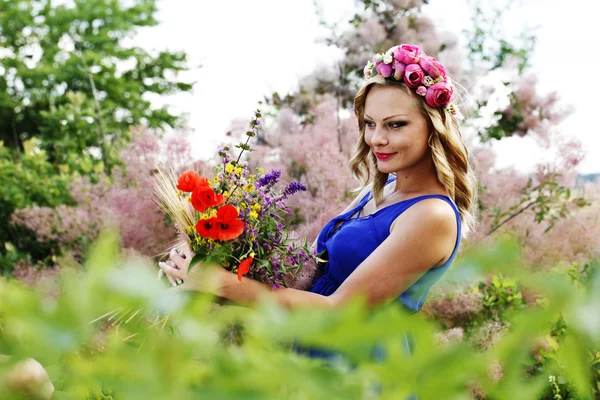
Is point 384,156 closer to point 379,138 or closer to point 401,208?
point 379,138

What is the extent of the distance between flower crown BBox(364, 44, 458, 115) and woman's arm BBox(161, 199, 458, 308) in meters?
0.46

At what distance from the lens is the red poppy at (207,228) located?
73.0 inches

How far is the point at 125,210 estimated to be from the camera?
4875 mm

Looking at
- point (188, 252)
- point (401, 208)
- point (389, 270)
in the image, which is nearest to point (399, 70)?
point (401, 208)

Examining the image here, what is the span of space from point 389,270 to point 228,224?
0.53m

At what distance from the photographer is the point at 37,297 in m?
0.35

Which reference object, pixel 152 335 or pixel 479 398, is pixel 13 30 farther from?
pixel 152 335

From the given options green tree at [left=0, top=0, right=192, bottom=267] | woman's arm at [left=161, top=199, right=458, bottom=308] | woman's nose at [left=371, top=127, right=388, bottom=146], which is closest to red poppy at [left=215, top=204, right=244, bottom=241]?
woman's arm at [left=161, top=199, right=458, bottom=308]

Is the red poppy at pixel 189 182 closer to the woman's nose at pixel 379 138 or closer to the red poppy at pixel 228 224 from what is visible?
the red poppy at pixel 228 224

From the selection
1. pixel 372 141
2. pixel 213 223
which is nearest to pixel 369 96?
pixel 372 141

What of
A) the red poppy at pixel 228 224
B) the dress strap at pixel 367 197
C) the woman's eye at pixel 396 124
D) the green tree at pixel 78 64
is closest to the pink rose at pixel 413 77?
the woman's eye at pixel 396 124

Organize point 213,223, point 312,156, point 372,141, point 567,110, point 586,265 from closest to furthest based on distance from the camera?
point 213,223 < point 372,141 < point 586,265 < point 312,156 < point 567,110

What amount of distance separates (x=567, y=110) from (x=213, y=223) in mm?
4404

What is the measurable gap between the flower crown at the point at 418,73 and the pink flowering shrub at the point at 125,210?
2.45 metres
